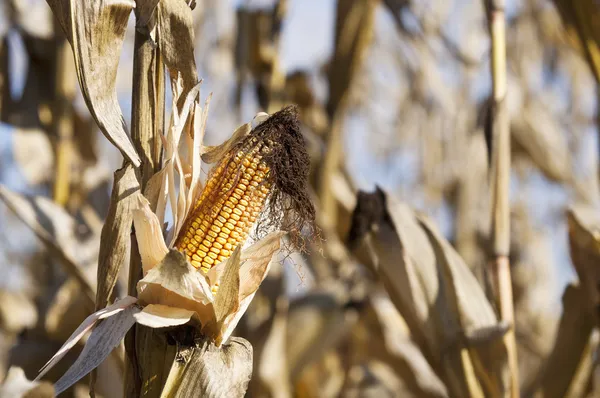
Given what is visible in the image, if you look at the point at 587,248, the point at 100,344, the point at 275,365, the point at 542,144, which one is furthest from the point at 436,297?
the point at 542,144

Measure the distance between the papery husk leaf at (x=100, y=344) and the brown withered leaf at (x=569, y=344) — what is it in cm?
95

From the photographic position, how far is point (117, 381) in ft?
3.35

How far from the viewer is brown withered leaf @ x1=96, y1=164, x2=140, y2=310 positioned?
716mm

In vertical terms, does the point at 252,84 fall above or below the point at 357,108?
above

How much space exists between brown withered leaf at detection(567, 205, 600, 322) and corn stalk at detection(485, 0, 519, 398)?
188 mm

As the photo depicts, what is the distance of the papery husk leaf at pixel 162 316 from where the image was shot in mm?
636

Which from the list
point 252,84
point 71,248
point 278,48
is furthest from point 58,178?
point 252,84

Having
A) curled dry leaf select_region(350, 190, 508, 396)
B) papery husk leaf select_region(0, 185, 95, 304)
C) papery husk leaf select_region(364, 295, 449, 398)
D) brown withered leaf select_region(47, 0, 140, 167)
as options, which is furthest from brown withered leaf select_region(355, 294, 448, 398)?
brown withered leaf select_region(47, 0, 140, 167)

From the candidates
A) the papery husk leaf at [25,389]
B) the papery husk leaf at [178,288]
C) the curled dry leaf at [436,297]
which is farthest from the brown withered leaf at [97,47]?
the curled dry leaf at [436,297]

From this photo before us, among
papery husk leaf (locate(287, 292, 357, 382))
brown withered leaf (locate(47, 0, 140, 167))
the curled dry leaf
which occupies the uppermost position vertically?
brown withered leaf (locate(47, 0, 140, 167))

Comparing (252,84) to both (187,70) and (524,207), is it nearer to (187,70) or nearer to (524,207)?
(187,70)

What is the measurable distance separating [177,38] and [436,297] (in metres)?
0.66

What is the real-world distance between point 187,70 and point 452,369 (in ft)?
2.32

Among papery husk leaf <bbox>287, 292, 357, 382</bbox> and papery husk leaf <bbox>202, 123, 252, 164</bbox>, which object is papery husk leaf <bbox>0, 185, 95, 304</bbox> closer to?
papery husk leaf <bbox>202, 123, 252, 164</bbox>
